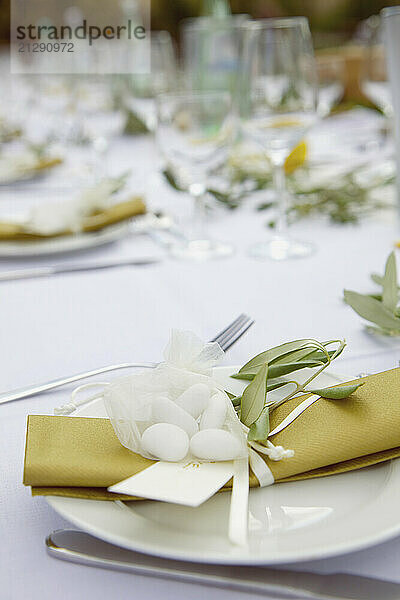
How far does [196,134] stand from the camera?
0.98 meters

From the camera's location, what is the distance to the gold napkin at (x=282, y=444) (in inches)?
15.6

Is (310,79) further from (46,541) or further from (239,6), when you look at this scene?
(239,6)

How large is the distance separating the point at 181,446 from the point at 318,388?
0.48 feet

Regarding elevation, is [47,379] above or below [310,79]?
below

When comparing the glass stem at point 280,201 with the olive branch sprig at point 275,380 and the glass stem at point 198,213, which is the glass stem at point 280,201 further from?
the olive branch sprig at point 275,380

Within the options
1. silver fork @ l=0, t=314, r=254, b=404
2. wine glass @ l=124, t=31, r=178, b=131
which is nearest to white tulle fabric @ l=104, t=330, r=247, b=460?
silver fork @ l=0, t=314, r=254, b=404

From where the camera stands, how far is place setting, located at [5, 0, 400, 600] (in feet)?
1.23

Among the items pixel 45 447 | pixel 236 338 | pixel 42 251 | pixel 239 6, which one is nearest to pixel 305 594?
pixel 45 447

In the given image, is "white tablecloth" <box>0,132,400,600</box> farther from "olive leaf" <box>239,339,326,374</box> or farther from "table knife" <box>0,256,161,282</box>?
"olive leaf" <box>239,339,326,374</box>

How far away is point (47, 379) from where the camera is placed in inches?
25.5

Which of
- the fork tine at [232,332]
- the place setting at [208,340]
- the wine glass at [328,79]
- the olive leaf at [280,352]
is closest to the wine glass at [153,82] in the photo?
the place setting at [208,340]

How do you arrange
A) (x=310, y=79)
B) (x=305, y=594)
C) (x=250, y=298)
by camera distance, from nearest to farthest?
(x=305, y=594) < (x=250, y=298) < (x=310, y=79)

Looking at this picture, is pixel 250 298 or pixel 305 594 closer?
pixel 305 594

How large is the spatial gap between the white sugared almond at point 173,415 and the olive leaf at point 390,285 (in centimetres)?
30
